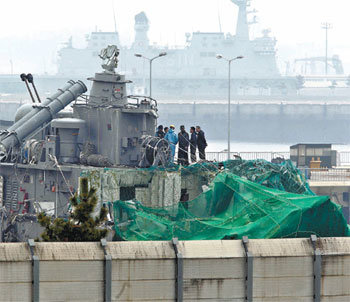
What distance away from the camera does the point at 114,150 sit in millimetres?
31375

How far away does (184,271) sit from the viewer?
44.2 ft

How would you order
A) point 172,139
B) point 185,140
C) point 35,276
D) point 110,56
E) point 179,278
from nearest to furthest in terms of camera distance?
point 35,276 → point 179,278 → point 172,139 → point 185,140 → point 110,56

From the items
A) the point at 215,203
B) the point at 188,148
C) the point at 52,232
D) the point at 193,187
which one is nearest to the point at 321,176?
the point at 188,148

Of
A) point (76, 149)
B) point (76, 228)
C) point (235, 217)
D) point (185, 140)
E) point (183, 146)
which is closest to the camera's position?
point (76, 228)

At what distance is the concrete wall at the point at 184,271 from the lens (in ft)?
42.6

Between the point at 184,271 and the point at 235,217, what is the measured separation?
16.2ft

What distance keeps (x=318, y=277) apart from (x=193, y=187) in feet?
46.9

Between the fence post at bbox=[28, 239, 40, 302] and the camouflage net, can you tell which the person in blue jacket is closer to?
the camouflage net

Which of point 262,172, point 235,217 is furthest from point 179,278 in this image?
point 262,172

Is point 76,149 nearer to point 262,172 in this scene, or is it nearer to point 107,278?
point 262,172

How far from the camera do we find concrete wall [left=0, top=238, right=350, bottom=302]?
512 inches

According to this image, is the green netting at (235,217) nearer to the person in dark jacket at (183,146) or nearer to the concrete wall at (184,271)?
the concrete wall at (184,271)

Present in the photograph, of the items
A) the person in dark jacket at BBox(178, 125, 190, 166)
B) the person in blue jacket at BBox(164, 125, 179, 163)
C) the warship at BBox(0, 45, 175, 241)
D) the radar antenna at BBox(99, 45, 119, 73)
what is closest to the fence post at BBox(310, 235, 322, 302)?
the warship at BBox(0, 45, 175, 241)

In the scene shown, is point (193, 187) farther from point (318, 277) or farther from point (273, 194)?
point (318, 277)
